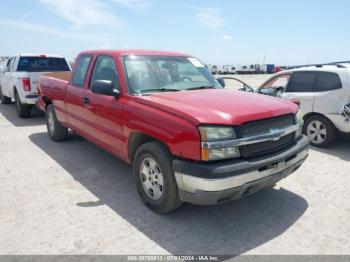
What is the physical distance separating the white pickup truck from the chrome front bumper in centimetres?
727

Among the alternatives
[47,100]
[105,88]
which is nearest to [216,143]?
[105,88]

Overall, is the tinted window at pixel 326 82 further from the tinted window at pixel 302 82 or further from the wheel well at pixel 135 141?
the wheel well at pixel 135 141

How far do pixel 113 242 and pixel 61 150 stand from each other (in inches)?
141

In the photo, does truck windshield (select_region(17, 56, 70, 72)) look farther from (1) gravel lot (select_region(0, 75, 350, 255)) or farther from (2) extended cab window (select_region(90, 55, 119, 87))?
(2) extended cab window (select_region(90, 55, 119, 87))

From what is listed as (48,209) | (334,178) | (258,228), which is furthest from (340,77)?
(48,209)

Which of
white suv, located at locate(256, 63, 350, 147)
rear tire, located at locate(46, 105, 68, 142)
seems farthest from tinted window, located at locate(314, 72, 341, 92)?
rear tire, located at locate(46, 105, 68, 142)

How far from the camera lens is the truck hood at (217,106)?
3.12 m

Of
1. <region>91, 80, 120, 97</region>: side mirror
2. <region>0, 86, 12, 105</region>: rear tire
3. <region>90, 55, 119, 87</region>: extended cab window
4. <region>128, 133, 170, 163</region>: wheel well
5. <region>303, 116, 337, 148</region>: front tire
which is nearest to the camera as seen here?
<region>128, 133, 170, 163</region>: wheel well

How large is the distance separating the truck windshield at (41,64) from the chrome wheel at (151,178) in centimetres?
762

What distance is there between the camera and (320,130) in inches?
256

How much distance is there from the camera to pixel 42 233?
3273 millimetres

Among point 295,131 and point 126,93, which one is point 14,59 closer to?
point 126,93

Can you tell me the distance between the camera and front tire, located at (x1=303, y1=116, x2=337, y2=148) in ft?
20.7

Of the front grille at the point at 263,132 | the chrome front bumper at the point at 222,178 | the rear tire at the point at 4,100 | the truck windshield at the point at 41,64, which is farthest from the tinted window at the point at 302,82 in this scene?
the rear tire at the point at 4,100
